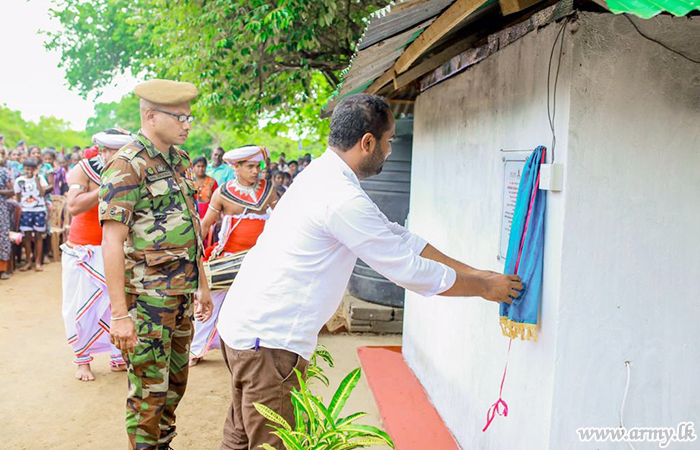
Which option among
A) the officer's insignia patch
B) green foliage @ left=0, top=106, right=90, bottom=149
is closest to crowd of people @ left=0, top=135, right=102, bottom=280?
the officer's insignia patch

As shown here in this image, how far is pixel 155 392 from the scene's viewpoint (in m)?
3.42

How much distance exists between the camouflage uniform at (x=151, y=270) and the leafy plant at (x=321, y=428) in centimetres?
113

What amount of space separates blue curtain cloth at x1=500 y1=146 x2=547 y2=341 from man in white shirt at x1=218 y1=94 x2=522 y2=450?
0.17 m

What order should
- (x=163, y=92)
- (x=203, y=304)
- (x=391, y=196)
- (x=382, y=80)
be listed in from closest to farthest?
(x=163, y=92) → (x=203, y=304) → (x=382, y=80) → (x=391, y=196)

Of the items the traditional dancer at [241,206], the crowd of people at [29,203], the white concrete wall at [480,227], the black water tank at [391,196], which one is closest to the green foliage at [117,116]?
the crowd of people at [29,203]

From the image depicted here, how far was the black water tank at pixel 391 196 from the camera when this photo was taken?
275 inches

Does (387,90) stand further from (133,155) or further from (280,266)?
(280,266)

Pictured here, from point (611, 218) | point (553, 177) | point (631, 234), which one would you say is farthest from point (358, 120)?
point (631, 234)

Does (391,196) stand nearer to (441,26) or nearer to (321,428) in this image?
(441,26)

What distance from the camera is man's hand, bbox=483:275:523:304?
Answer: 105 inches

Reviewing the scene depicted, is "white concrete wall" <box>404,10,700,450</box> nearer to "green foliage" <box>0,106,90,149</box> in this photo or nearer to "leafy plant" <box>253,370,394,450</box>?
"leafy plant" <box>253,370,394,450</box>

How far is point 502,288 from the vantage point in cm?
272

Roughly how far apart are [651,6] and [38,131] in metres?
39.3

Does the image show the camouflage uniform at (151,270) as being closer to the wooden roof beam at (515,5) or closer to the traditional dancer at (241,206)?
the wooden roof beam at (515,5)
